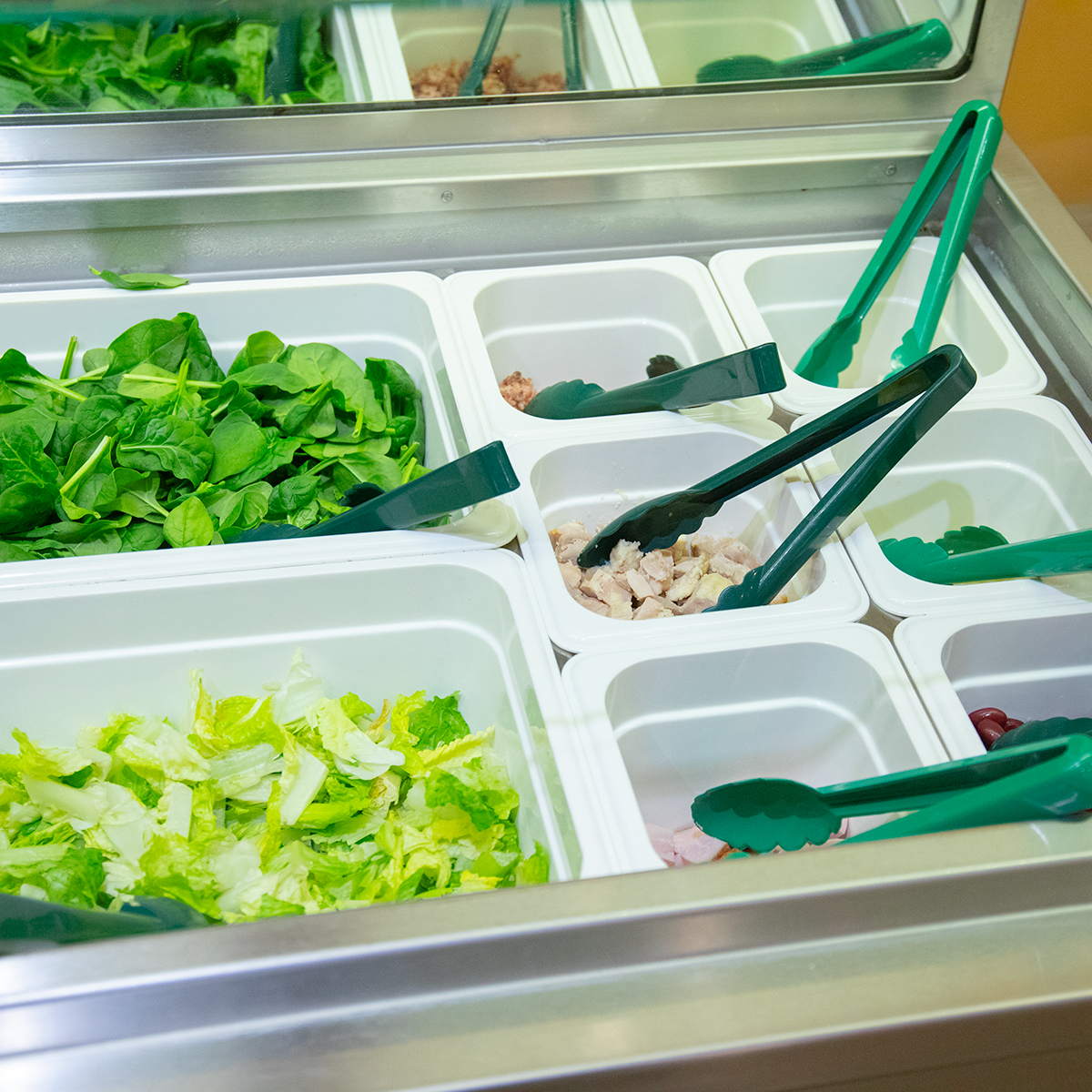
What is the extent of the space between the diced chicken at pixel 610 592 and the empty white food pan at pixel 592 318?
32 centimetres

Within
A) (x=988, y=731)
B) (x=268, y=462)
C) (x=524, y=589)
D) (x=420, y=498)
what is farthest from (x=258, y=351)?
(x=988, y=731)

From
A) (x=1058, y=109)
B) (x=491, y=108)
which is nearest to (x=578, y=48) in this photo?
(x=491, y=108)

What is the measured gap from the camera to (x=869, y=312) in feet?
4.82

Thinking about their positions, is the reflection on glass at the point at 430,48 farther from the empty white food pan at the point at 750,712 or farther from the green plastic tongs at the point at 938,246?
the empty white food pan at the point at 750,712

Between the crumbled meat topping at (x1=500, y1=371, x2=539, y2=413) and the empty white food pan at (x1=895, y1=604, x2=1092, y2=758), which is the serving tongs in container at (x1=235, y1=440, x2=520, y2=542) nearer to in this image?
the crumbled meat topping at (x1=500, y1=371, x2=539, y2=413)

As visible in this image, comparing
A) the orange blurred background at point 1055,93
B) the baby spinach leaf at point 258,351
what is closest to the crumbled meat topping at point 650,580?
the baby spinach leaf at point 258,351

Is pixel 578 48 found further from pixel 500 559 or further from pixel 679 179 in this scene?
pixel 500 559

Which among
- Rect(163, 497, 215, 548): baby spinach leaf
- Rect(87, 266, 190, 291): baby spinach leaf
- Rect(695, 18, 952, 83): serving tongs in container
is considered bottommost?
Rect(163, 497, 215, 548): baby spinach leaf

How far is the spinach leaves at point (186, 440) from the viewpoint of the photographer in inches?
43.4

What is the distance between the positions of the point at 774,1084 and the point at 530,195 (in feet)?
3.39

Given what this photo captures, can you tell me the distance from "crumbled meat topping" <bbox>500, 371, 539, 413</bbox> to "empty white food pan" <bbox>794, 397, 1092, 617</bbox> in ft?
1.16

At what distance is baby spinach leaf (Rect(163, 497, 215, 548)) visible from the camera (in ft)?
3.57

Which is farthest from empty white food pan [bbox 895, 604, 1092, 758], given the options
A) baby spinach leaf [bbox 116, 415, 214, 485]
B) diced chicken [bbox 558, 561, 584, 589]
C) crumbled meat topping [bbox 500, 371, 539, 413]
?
baby spinach leaf [bbox 116, 415, 214, 485]

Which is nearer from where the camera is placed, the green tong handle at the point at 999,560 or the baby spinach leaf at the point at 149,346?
the green tong handle at the point at 999,560
